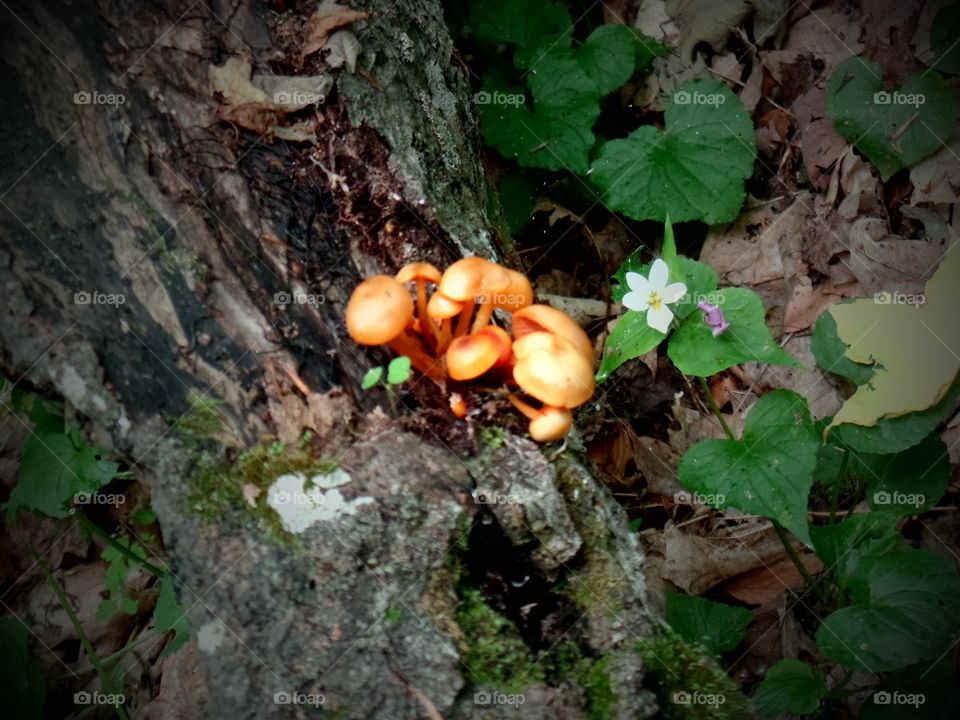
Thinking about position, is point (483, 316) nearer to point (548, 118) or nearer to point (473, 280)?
point (473, 280)

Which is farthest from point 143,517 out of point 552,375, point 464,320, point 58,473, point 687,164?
point 687,164

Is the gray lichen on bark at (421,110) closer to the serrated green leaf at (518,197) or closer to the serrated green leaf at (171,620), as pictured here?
the serrated green leaf at (518,197)

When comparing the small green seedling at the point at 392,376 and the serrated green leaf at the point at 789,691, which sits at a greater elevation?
the small green seedling at the point at 392,376

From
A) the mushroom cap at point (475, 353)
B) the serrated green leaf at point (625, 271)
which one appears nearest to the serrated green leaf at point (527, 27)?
the serrated green leaf at point (625, 271)

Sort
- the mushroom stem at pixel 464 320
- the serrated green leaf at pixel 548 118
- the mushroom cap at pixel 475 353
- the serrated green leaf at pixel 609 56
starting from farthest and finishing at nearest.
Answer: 1. the serrated green leaf at pixel 609 56
2. the serrated green leaf at pixel 548 118
3. the mushroom stem at pixel 464 320
4. the mushroom cap at pixel 475 353

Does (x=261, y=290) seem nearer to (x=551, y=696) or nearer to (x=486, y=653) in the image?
(x=486, y=653)

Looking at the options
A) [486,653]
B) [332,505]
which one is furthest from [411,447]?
[486,653]
